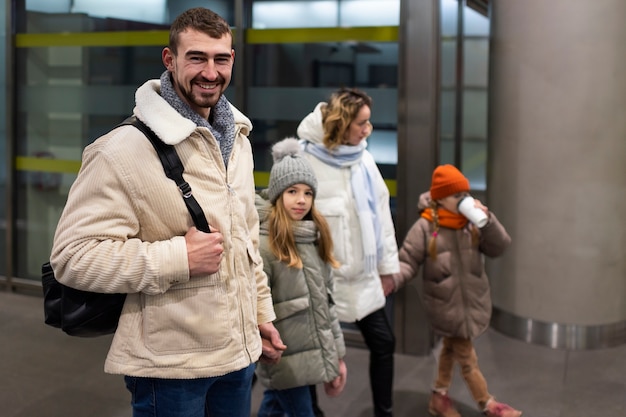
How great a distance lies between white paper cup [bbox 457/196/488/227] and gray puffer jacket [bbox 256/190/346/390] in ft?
2.95

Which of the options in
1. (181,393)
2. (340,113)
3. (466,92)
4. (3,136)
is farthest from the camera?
(466,92)

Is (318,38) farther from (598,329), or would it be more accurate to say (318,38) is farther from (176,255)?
(176,255)

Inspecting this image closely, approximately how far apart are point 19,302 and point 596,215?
3596 mm

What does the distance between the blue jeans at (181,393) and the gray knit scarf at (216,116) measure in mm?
613

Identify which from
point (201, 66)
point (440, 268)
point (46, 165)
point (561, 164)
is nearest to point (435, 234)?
point (440, 268)

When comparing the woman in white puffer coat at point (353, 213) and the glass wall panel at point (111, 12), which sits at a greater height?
the glass wall panel at point (111, 12)

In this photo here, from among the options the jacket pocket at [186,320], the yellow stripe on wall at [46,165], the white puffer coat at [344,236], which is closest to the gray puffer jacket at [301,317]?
the white puffer coat at [344,236]

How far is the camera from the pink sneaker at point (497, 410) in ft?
13.1

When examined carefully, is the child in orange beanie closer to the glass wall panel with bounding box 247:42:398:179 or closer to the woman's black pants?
the woman's black pants

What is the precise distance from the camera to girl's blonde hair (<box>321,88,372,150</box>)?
3756mm

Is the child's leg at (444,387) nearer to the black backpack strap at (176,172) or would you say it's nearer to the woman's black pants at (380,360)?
the woman's black pants at (380,360)

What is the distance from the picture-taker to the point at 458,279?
395cm

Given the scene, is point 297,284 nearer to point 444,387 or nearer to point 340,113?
point 340,113

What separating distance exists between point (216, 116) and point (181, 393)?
78 centimetres
